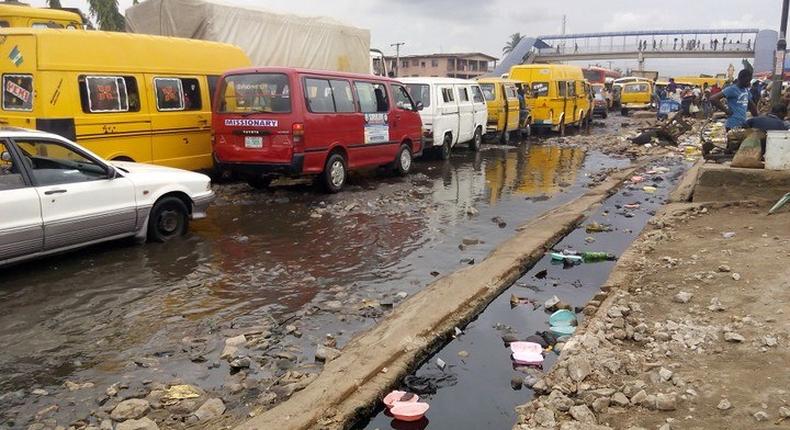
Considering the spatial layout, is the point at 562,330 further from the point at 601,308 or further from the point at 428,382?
the point at 428,382

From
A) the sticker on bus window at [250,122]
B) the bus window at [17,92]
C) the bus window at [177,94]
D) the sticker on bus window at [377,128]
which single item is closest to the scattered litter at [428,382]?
the sticker on bus window at [250,122]

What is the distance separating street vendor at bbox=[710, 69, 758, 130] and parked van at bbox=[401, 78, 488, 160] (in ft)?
18.7

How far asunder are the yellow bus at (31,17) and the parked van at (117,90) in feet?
12.4

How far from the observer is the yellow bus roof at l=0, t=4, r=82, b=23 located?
37.7ft

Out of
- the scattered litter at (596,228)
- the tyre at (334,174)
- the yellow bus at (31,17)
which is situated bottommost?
the scattered litter at (596,228)

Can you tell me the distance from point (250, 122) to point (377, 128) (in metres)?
2.65

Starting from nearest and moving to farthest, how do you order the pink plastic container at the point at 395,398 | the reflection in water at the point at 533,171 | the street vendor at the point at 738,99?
the pink plastic container at the point at 395,398, the street vendor at the point at 738,99, the reflection in water at the point at 533,171

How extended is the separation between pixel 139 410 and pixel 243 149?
6.20m

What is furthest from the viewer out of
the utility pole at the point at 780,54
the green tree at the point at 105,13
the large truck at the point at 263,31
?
the green tree at the point at 105,13

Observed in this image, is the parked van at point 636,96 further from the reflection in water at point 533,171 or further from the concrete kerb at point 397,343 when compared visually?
the concrete kerb at point 397,343

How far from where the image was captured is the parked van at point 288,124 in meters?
9.04

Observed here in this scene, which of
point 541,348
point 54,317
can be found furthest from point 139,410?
point 541,348

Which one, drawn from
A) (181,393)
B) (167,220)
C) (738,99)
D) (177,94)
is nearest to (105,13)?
(177,94)

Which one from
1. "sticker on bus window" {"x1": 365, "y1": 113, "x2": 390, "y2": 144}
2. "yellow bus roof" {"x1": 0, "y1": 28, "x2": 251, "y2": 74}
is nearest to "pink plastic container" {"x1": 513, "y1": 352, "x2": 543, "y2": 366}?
"yellow bus roof" {"x1": 0, "y1": 28, "x2": 251, "y2": 74}
